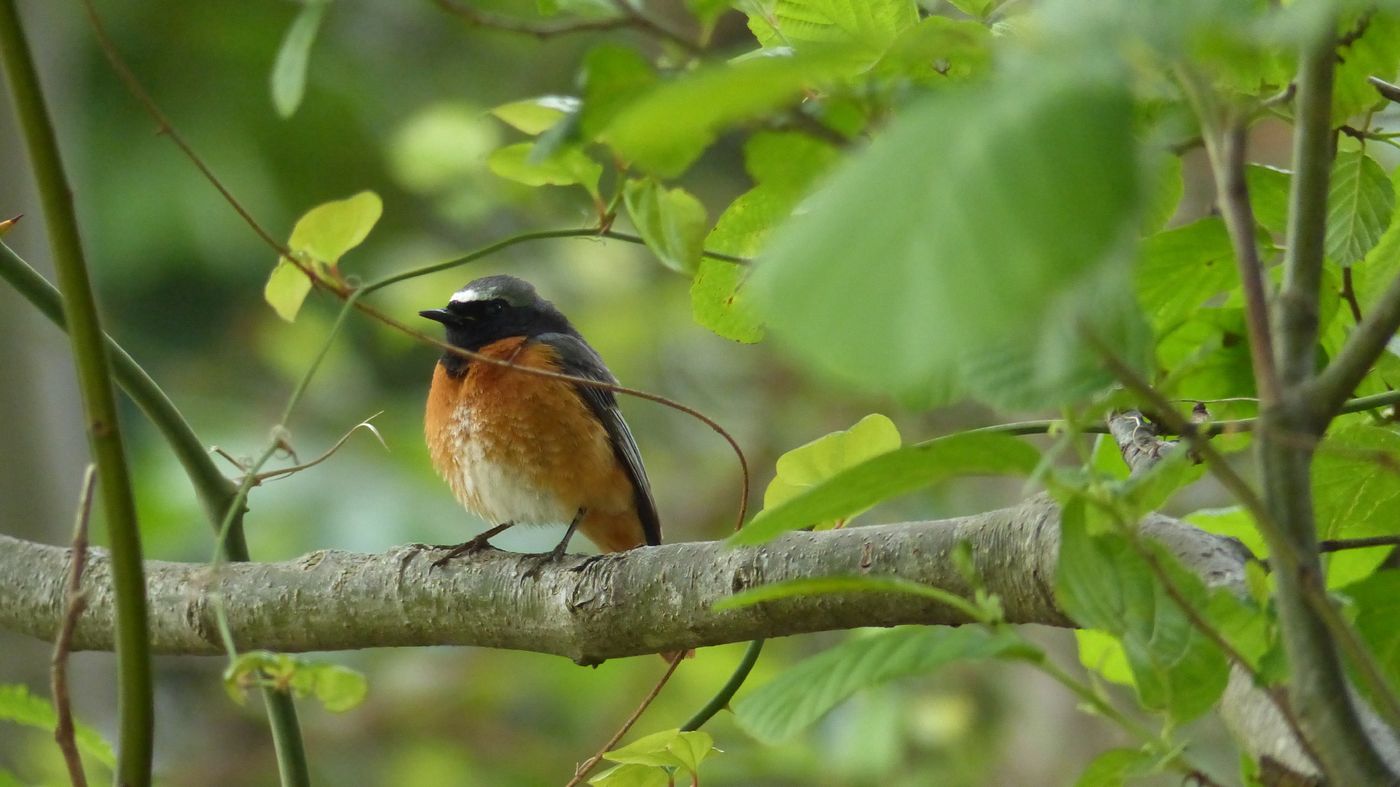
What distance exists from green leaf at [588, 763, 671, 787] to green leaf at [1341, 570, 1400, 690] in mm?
745

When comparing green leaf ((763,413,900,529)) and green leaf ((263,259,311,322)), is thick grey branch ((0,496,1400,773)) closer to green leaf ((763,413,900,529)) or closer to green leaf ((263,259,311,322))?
green leaf ((763,413,900,529))

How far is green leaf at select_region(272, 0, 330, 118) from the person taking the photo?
997mm

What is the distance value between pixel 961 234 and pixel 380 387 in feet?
35.8

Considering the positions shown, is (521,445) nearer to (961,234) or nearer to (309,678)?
(309,678)

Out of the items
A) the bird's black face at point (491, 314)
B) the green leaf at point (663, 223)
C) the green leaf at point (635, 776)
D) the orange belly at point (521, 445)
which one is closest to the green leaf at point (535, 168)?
the green leaf at point (663, 223)

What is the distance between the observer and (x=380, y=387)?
36.5ft

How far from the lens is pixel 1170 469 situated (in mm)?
949

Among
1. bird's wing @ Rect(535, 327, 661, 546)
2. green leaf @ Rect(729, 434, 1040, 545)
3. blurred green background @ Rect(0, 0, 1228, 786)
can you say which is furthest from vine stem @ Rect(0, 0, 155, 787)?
bird's wing @ Rect(535, 327, 661, 546)

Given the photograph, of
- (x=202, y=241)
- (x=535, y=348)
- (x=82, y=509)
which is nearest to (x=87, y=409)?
(x=82, y=509)

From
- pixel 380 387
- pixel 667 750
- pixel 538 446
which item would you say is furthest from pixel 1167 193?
pixel 380 387

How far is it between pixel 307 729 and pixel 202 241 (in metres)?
4.43

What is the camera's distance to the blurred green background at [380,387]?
20.1ft

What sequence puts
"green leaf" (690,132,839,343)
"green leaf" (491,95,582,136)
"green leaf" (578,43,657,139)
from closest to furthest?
"green leaf" (578,43,657,139), "green leaf" (491,95,582,136), "green leaf" (690,132,839,343)

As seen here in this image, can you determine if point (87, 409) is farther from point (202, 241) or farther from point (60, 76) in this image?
point (202, 241)
